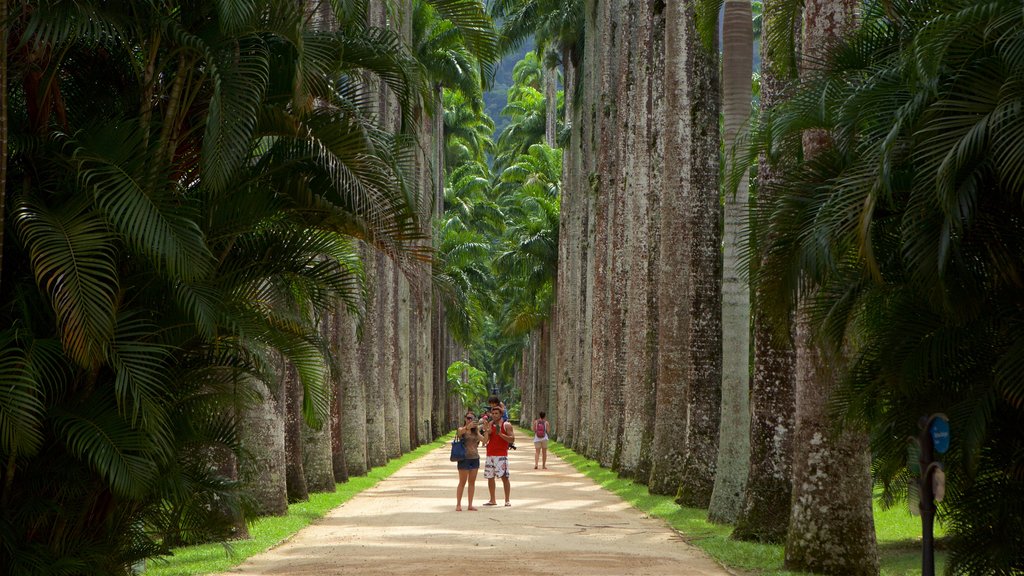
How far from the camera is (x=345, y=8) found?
999cm

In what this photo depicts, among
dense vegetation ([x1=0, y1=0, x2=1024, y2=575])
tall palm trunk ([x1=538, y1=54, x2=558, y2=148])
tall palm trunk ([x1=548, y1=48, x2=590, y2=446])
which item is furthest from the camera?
tall palm trunk ([x1=538, y1=54, x2=558, y2=148])

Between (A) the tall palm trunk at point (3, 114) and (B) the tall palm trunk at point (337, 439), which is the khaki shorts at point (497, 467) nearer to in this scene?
(B) the tall palm trunk at point (337, 439)

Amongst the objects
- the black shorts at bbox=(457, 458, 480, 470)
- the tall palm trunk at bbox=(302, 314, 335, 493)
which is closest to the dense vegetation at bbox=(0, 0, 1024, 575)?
the black shorts at bbox=(457, 458, 480, 470)

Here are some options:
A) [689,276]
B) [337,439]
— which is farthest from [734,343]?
[337,439]

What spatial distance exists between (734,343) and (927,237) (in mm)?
8731

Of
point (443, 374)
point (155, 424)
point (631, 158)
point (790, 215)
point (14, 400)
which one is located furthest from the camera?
point (443, 374)

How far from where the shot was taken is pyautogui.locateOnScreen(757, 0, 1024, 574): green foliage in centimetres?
805

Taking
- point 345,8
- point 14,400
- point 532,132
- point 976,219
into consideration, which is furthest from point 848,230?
point 532,132

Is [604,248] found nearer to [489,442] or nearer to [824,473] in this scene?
[489,442]

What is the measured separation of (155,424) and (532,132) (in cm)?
5697

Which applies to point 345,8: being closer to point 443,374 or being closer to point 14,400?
point 14,400

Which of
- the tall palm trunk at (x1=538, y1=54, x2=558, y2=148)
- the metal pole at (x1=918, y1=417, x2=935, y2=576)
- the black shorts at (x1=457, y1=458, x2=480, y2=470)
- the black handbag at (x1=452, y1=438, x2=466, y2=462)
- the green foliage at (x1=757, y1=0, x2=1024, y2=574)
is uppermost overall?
the tall palm trunk at (x1=538, y1=54, x2=558, y2=148)

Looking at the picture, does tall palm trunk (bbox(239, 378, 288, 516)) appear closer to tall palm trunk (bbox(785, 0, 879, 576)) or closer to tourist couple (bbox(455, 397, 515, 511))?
tourist couple (bbox(455, 397, 515, 511))

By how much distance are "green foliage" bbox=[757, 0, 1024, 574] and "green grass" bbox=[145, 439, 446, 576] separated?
5600 mm
